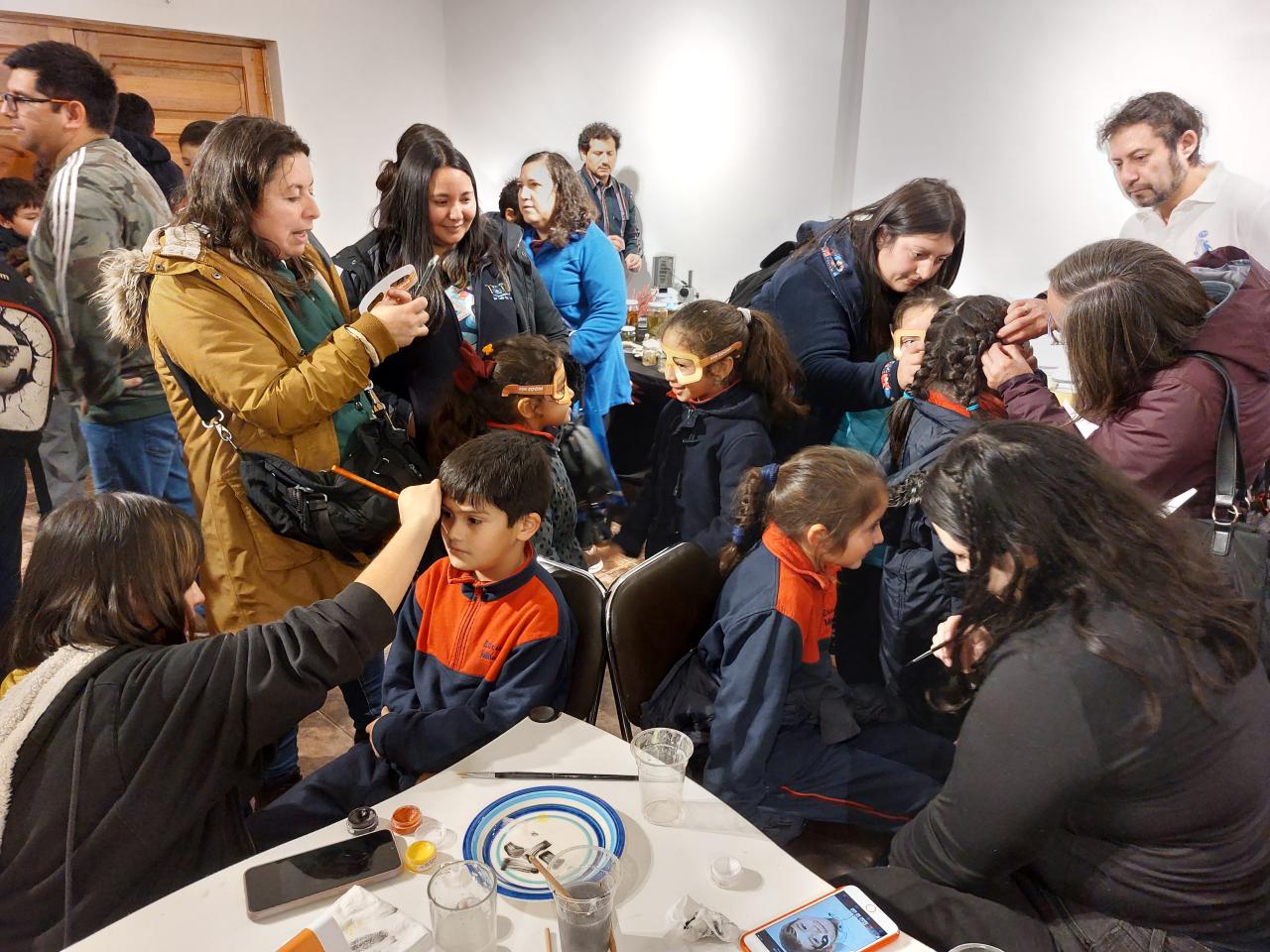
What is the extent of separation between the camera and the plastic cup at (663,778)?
4.22 ft

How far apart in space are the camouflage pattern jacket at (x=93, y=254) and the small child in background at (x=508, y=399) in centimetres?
101

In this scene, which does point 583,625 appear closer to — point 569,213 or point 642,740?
point 642,740

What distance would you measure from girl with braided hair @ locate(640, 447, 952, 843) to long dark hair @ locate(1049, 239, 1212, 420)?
487 millimetres

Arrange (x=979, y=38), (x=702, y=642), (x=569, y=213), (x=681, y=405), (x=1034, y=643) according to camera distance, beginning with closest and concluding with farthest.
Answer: (x=1034, y=643) < (x=702, y=642) < (x=681, y=405) < (x=569, y=213) < (x=979, y=38)

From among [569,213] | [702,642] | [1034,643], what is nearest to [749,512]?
[702,642]

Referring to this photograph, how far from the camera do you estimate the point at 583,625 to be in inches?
71.1

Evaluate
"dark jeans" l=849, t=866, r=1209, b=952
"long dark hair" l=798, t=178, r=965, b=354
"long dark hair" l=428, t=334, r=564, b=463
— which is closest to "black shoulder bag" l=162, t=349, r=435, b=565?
"long dark hair" l=428, t=334, r=564, b=463

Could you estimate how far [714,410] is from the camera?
234 centimetres

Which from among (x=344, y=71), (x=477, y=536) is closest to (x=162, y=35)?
(x=344, y=71)

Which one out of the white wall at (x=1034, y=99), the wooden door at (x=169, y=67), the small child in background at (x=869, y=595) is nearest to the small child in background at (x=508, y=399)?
the small child in background at (x=869, y=595)

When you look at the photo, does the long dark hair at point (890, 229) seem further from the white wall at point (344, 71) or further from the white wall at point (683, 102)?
the white wall at point (344, 71)

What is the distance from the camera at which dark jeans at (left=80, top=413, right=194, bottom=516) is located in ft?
8.95

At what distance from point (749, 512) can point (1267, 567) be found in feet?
3.45

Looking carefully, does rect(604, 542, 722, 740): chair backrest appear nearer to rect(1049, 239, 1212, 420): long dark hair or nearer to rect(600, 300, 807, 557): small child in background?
rect(600, 300, 807, 557): small child in background
